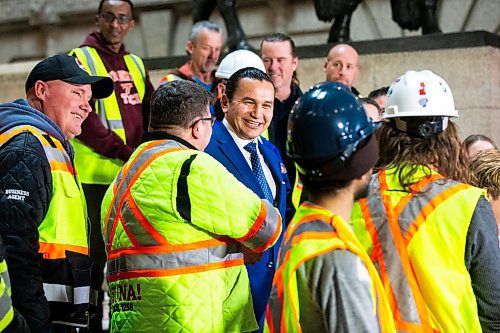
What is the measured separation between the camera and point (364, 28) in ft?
35.1

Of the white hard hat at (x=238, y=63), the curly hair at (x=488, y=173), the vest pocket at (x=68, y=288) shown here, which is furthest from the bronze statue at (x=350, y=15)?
the vest pocket at (x=68, y=288)

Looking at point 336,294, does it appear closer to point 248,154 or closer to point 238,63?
point 248,154

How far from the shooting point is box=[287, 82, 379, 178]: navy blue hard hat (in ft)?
7.70

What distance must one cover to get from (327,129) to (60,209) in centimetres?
136

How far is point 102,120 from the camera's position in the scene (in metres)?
5.03

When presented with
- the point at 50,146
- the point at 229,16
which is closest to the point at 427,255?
the point at 50,146

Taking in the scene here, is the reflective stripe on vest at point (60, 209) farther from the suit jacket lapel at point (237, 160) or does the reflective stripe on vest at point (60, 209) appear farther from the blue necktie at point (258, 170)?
the blue necktie at point (258, 170)

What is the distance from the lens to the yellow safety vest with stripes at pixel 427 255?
268 centimetres

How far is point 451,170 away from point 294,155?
0.69 meters

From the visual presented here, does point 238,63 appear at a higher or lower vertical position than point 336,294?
higher

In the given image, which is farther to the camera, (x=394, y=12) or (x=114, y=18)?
(x=394, y=12)

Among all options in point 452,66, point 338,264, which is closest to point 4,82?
point 452,66

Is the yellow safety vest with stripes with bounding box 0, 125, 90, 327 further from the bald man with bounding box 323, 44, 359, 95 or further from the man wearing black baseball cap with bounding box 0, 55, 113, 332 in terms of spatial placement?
the bald man with bounding box 323, 44, 359, 95

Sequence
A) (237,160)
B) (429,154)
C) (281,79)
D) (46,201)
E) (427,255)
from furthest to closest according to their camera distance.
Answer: (281,79) < (237,160) < (46,201) < (429,154) < (427,255)
